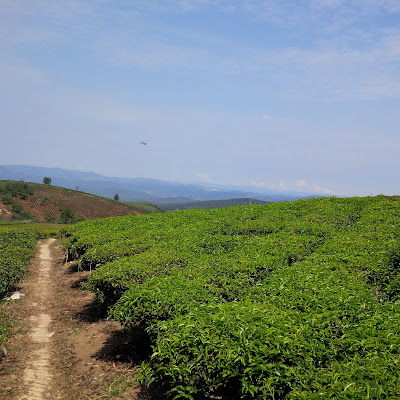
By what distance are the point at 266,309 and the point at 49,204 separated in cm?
9219

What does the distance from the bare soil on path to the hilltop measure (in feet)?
183

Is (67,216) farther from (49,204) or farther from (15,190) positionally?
(15,190)

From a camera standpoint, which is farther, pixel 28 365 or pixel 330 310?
pixel 28 365

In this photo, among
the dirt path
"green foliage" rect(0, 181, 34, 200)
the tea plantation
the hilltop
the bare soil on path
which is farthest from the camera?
"green foliage" rect(0, 181, 34, 200)

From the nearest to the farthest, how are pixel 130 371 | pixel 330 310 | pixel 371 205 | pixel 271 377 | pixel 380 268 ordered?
pixel 271 377 < pixel 330 310 < pixel 130 371 < pixel 380 268 < pixel 371 205

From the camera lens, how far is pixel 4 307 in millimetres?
12914

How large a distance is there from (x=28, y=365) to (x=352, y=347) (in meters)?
8.17

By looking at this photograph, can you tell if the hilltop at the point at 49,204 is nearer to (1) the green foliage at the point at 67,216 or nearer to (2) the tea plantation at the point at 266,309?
(1) the green foliage at the point at 67,216

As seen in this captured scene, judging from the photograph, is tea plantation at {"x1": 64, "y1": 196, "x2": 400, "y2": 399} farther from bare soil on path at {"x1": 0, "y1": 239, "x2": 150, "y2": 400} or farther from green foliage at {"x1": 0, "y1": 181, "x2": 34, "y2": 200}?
green foliage at {"x1": 0, "y1": 181, "x2": 34, "y2": 200}

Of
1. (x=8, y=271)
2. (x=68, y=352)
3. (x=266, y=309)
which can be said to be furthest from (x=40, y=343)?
(x=266, y=309)

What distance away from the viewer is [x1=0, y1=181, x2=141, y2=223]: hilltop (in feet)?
244

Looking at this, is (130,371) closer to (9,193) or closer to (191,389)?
(191,389)

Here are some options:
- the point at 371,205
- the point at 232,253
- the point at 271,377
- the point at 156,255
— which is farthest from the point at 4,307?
the point at 371,205

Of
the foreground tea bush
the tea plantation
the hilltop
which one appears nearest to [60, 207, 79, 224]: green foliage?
the hilltop
